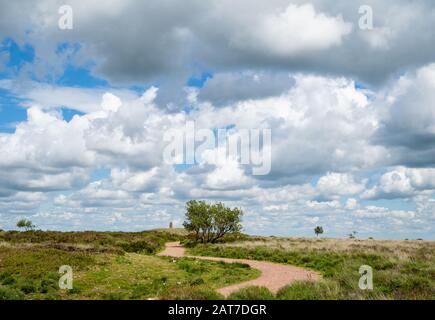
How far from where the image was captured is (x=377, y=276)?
22.3 m

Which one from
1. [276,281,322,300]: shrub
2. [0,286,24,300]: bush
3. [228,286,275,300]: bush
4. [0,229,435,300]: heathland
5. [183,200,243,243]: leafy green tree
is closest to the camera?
[228,286,275,300]: bush

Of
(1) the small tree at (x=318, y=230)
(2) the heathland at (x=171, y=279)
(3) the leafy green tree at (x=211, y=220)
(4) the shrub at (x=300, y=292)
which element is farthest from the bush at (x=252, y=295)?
(1) the small tree at (x=318, y=230)

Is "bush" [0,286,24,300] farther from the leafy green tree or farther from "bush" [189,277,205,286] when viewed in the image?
the leafy green tree

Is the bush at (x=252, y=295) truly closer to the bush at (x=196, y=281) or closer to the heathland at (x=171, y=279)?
the heathland at (x=171, y=279)

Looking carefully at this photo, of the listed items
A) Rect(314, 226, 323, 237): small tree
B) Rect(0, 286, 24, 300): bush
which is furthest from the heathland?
Rect(314, 226, 323, 237): small tree

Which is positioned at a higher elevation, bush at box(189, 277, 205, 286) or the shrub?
the shrub

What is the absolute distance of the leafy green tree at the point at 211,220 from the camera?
214 ft

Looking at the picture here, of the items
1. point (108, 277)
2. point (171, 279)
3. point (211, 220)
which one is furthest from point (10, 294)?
point (211, 220)

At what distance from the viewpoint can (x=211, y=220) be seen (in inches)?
2579

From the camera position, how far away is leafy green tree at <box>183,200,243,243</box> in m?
65.2

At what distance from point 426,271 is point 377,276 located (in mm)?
3237

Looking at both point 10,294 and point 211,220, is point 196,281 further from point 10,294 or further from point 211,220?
point 211,220
